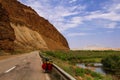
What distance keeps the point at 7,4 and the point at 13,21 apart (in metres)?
15.1

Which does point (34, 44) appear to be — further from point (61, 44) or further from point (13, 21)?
point (61, 44)

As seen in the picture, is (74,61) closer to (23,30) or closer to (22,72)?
(23,30)

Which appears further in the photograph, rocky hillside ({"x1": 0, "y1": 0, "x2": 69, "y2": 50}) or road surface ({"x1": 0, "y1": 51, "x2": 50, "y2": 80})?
rocky hillside ({"x1": 0, "y1": 0, "x2": 69, "y2": 50})

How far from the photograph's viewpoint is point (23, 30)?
398 feet

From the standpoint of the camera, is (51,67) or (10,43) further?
(10,43)

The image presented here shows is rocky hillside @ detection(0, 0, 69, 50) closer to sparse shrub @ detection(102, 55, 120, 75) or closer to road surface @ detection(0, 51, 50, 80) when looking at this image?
sparse shrub @ detection(102, 55, 120, 75)

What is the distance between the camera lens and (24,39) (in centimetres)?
11612

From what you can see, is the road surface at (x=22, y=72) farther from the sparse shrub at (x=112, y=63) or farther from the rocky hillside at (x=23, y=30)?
the sparse shrub at (x=112, y=63)

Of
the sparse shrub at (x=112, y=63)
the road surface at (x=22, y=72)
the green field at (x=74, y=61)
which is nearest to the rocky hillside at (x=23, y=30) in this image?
the green field at (x=74, y=61)

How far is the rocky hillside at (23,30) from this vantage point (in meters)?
64.4

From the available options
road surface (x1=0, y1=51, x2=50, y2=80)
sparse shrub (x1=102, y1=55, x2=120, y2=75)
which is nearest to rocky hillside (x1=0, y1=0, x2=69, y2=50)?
sparse shrub (x1=102, y1=55, x2=120, y2=75)

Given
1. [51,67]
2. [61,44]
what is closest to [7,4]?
[61,44]

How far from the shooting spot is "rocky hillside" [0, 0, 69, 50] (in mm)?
64438

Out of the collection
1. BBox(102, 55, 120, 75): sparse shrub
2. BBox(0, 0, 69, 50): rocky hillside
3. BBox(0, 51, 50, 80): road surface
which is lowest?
BBox(102, 55, 120, 75): sparse shrub
